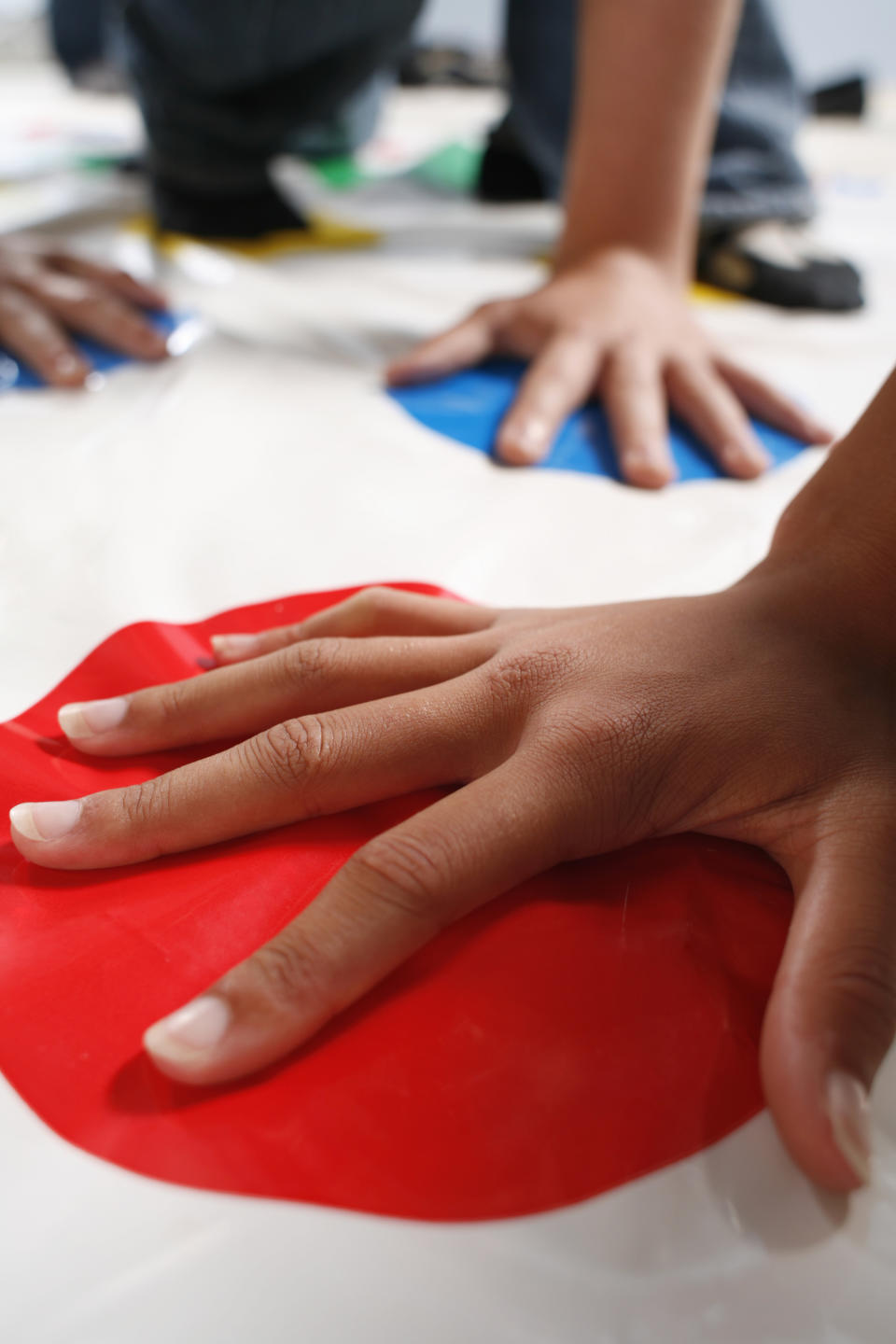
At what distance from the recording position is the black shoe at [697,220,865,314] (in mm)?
1194

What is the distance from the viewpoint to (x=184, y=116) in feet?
4.83

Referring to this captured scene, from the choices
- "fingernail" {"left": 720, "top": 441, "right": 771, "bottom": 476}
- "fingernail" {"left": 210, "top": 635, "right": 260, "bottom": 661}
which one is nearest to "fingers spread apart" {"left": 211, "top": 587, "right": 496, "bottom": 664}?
"fingernail" {"left": 210, "top": 635, "right": 260, "bottom": 661}

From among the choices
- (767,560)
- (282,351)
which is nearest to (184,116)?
(282,351)

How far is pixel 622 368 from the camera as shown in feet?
2.92

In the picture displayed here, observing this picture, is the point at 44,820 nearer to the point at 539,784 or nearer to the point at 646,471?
the point at 539,784

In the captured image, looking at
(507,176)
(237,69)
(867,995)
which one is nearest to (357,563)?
(867,995)

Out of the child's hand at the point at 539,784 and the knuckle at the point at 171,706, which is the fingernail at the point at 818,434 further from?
the knuckle at the point at 171,706

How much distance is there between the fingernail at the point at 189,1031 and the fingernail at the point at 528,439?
589 mm

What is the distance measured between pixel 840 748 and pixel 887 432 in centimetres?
18

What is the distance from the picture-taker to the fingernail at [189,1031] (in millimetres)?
342

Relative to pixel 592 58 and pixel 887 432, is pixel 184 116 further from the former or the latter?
pixel 887 432

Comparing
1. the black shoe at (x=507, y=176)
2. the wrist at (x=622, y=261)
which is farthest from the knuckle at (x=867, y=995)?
the black shoe at (x=507, y=176)

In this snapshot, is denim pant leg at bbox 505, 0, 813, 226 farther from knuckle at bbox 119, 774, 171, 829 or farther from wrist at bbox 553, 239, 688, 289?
knuckle at bbox 119, 774, 171, 829

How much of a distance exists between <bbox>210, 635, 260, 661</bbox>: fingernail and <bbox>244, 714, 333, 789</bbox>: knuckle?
12cm
